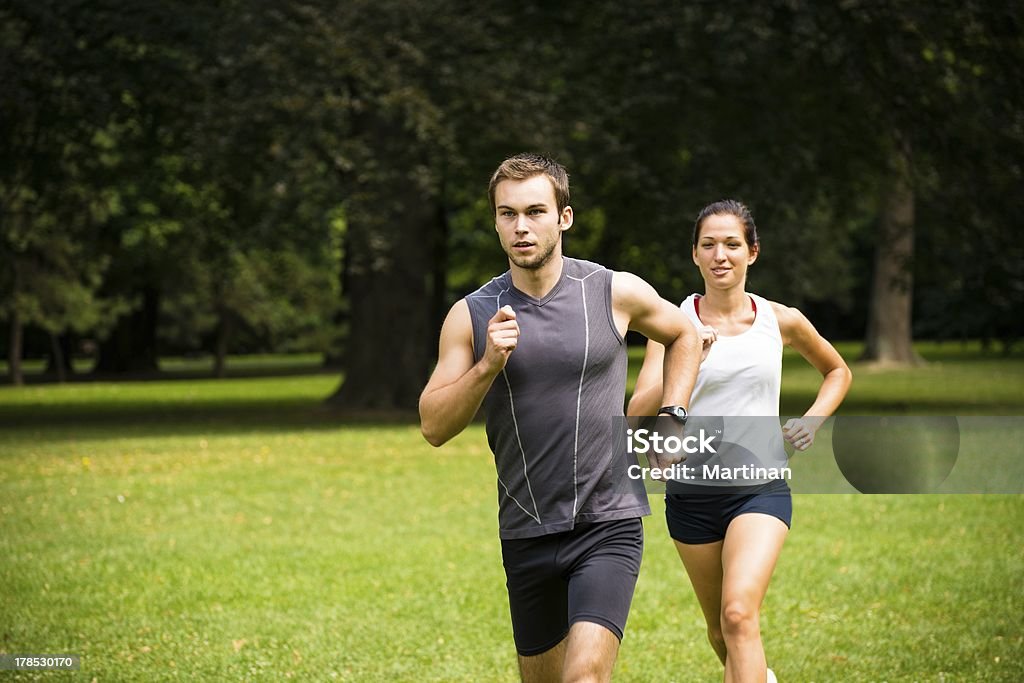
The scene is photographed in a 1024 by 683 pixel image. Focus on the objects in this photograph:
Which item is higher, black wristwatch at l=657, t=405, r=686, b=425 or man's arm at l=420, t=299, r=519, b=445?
man's arm at l=420, t=299, r=519, b=445

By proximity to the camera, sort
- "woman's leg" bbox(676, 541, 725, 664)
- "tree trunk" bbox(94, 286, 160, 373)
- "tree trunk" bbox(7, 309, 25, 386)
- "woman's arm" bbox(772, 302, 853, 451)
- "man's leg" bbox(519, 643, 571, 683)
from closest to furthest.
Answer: "man's leg" bbox(519, 643, 571, 683) < "woman's leg" bbox(676, 541, 725, 664) < "woman's arm" bbox(772, 302, 853, 451) < "tree trunk" bbox(7, 309, 25, 386) < "tree trunk" bbox(94, 286, 160, 373)

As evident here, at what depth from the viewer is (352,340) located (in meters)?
25.0

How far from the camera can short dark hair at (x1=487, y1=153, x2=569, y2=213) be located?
4.39 meters

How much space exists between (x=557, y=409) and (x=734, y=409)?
120 cm

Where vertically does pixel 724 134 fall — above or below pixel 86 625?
above

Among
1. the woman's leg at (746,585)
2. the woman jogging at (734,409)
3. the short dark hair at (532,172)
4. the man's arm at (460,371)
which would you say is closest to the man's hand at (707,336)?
the woman jogging at (734,409)

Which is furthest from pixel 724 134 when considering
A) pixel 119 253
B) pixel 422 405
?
pixel 119 253

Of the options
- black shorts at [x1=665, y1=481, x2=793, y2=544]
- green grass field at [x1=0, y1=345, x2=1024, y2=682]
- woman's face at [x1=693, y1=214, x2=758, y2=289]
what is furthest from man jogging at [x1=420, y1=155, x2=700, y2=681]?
green grass field at [x1=0, y1=345, x2=1024, y2=682]

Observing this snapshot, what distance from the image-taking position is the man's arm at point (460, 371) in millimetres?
4000

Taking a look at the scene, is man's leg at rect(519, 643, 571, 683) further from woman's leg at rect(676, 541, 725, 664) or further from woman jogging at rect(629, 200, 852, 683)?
woman's leg at rect(676, 541, 725, 664)

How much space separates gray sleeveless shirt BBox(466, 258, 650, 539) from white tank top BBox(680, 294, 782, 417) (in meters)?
0.90

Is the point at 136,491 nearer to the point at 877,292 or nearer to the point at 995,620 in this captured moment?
the point at 995,620

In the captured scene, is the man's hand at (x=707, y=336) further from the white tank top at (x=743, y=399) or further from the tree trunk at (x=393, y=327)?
the tree trunk at (x=393, y=327)

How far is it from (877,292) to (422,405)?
41.1 meters
